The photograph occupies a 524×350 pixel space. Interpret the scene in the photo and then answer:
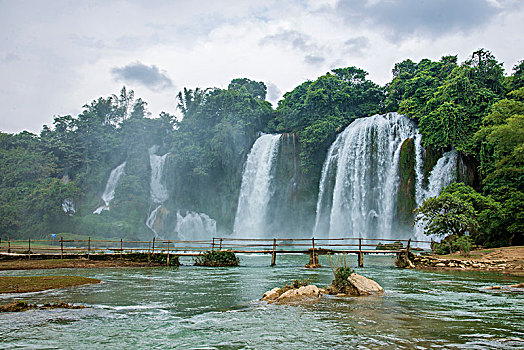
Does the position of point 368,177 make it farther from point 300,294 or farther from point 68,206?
point 68,206

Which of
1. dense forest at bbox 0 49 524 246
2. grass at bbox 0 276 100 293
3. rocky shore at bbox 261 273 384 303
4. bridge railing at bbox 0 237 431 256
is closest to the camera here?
rocky shore at bbox 261 273 384 303

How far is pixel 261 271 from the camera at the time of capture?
62.5 feet

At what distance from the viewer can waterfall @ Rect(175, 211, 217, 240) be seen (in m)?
47.9

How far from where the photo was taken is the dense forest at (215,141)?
29.0 meters

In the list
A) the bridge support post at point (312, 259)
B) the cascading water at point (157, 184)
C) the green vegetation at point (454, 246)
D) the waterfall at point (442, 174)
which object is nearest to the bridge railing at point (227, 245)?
the bridge support post at point (312, 259)

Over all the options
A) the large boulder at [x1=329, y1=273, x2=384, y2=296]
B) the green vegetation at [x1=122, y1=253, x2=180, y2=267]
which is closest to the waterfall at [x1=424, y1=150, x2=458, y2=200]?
the green vegetation at [x1=122, y1=253, x2=180, y2=267]

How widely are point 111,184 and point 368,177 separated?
32716mm

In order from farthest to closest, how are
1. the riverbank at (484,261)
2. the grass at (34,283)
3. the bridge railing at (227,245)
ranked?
the bridge railing at (227,245)
the riverbank at (484,261)
the grass at (34,283)

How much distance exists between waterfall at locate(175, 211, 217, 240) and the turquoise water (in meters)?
34.1

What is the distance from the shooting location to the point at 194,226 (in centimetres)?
4834

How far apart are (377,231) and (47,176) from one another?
41566 mm

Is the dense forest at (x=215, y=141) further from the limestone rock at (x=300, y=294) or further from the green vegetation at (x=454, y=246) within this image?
the limestone rock at (x=300, y=294)

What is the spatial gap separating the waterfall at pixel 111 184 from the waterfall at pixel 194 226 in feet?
28.6

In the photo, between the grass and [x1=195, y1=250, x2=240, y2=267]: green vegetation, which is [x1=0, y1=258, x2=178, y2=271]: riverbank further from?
the grass
